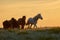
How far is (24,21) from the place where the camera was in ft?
89.9

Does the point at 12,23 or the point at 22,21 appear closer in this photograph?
the point at 12,23

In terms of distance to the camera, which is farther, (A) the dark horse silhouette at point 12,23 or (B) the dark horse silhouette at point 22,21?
(B) the dark horse silhouette at point 22,21

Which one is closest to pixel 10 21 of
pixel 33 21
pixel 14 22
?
pixel 14 22

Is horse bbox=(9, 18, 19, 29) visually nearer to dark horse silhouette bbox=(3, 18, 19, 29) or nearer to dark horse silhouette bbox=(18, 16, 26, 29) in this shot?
dark horse silhouette bbox=(3, 18, 19, 29)

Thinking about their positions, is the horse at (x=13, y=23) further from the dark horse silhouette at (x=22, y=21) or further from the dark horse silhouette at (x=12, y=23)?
the dark horse silhouette at (x=22, y=21)

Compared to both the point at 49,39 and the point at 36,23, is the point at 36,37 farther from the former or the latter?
the point at 36,23

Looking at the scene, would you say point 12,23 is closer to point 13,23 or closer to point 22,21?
point 13,23

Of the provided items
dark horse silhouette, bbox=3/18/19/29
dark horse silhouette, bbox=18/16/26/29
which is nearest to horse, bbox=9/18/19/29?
dark horse silhouette, bbox=3/18/19/29

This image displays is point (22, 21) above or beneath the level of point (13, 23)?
above

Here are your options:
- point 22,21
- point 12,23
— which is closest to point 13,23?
point 12,23

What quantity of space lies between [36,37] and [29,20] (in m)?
13.7

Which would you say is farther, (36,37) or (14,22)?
(14,22)

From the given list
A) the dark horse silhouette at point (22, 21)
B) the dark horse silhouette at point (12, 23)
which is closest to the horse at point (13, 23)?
the dark horse silhouette at point (12, 23)

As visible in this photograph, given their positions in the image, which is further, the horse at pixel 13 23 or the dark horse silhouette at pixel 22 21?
the dark horse silhouette at pixel 22 21
